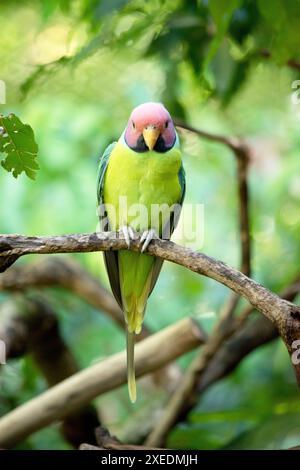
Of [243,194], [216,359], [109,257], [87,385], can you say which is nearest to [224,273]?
[109,257]

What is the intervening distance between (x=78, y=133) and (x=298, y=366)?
139 cm

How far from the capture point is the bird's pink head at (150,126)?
1.06m

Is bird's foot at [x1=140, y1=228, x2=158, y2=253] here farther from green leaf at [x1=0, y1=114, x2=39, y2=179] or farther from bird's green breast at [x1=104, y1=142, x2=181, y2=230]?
green leaf at [x1=0, y1=114, x2=39, y2=179]

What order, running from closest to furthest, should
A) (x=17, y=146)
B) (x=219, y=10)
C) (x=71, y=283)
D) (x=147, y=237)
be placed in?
(x=17, y=146), (x=219, y=10), (x=147, y=237), (x=71, y=283)

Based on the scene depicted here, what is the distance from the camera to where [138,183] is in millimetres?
1231

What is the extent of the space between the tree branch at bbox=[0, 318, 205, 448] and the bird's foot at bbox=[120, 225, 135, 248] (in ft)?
1.18

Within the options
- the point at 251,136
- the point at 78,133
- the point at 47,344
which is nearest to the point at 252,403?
the point at 47,344

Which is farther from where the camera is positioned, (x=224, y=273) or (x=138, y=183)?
(x=138, y=183)

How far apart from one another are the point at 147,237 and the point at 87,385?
0.42 m

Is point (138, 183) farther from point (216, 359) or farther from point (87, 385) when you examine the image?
point (216, 359)

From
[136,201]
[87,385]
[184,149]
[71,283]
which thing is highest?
[184,149]

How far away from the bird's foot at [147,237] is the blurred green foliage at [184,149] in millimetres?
335

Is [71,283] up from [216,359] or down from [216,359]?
up

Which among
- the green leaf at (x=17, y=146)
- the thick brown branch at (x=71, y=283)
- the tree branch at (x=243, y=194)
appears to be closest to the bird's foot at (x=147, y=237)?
the green leaf at (x=17, y=146)
